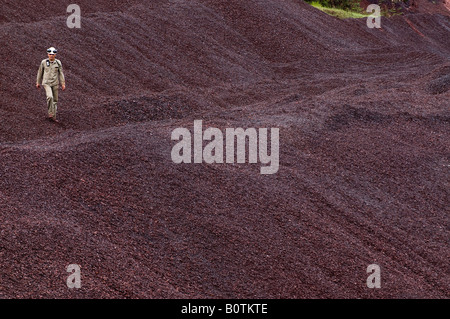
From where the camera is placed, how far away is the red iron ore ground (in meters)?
7.35

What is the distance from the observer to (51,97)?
1284 cm

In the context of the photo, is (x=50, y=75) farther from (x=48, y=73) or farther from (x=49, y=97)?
(x=49, y=97)

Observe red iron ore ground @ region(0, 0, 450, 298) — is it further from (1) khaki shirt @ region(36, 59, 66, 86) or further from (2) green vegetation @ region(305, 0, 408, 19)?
(2) green vegetation @ region(305, 0, 408, 19)

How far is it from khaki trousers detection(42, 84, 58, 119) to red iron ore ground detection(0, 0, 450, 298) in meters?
0.36

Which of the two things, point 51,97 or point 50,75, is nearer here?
point 50,75

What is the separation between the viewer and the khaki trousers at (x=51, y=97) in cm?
1269

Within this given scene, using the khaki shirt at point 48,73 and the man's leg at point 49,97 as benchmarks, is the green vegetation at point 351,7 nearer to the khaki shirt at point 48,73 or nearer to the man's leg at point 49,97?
the man's leg at point 49,97

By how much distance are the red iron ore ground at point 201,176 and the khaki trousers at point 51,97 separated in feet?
1.17

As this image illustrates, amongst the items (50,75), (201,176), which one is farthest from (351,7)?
(201,176)

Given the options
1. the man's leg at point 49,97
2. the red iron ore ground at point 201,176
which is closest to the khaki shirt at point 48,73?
the man's leg at point 49,97

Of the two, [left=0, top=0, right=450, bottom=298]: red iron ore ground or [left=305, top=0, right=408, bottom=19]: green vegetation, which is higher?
[left=305, top=0, right=408, bottom=19]: green vegetation

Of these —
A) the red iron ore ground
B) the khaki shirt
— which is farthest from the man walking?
the red iron ore ground

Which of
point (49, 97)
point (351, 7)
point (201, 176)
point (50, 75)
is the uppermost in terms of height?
point (351, 7)

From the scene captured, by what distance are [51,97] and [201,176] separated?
502 cm
